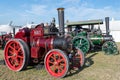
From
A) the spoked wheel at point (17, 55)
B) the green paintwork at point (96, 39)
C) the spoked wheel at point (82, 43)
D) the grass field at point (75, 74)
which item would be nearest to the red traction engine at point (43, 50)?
the spoked wheel at point (17, 55)

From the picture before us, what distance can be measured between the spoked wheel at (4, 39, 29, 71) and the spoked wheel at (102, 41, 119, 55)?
14.5 ft

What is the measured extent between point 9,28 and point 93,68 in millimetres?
26652

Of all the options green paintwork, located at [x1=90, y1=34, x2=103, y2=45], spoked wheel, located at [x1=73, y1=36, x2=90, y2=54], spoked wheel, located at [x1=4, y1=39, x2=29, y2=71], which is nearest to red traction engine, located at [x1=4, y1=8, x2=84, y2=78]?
spoked wheel, located at [x1=4, y1=39, x2=29, y2=71]

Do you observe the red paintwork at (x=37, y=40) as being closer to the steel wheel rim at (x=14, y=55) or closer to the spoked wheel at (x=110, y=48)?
the steel wheel rim at (x=14, y=55)

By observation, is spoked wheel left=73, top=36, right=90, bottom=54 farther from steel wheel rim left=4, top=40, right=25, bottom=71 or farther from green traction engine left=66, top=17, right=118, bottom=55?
steel wheel rim left=4, top=40, right=25, bottom=71

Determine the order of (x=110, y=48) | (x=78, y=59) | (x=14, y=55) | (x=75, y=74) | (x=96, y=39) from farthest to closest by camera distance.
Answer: (x=96, y=39) < (x=110, y=48) < (x=78, y=59) < (x=14, y=55) < (x=75, y=74)

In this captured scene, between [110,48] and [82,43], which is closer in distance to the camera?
[110,48]

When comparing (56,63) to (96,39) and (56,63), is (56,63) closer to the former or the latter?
(56,63)

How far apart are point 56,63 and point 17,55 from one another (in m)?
1.31

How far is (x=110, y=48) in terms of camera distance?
8.00 metres

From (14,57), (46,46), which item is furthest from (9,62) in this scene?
(46,46)

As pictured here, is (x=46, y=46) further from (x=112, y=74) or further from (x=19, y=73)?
(x=112, y=74)

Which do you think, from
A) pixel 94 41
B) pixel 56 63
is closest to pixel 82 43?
pixel 94 41

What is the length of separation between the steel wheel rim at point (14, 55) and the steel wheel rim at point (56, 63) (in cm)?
81
